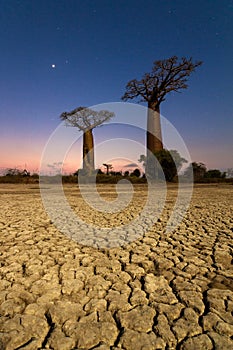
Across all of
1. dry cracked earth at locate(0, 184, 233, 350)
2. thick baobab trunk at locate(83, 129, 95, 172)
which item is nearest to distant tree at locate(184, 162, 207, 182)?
thick baobab trunk at locate(83, 129, 95, 172)

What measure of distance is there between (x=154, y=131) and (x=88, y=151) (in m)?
4.83

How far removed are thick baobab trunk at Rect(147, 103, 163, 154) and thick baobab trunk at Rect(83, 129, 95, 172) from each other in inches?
161

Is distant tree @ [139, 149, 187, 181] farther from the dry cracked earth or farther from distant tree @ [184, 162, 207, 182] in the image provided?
the dry cracked earth

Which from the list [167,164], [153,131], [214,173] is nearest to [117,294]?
[167,164]

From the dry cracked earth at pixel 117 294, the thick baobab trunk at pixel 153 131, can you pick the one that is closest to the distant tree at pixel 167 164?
the thick baobab trunk at pixel 153 131

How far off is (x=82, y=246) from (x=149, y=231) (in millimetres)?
798

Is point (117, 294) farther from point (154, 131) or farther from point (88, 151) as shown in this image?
point (88, 151)

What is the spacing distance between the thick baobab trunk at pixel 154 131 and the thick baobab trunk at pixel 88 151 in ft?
13.4

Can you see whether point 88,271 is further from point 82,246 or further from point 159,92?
point 159,92

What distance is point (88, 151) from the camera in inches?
588

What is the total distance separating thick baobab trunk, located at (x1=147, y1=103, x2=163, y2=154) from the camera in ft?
43.6

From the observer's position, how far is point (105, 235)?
→ 2.16 metres

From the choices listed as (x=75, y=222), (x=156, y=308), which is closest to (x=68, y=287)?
(x=156, y=308)

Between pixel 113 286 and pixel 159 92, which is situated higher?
pixel 159 92
